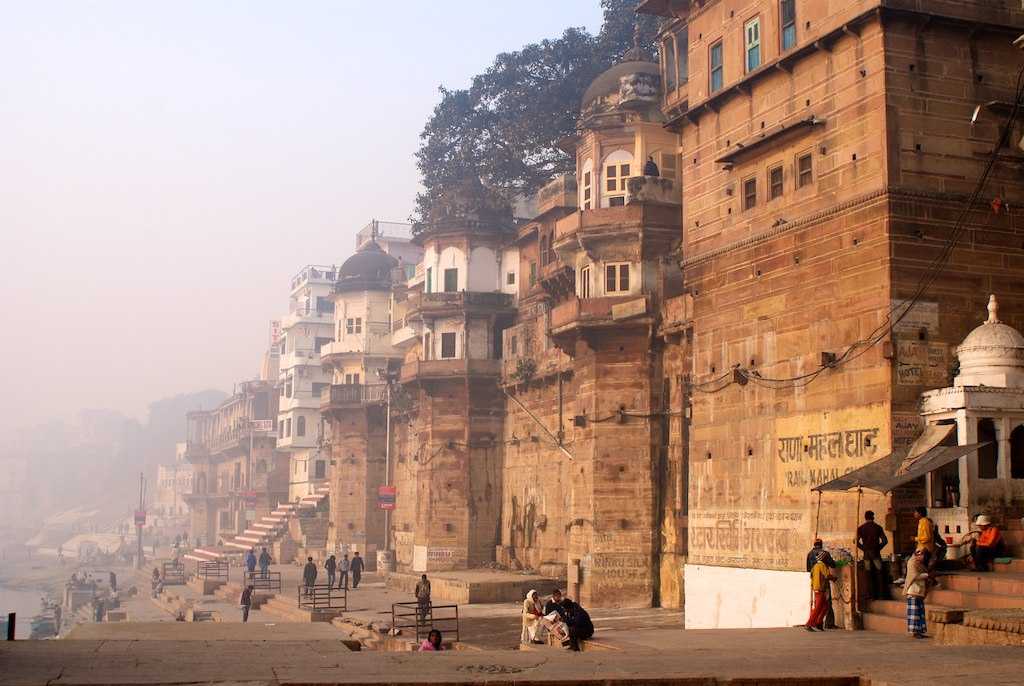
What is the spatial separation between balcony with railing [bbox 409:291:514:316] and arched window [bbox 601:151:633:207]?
11537 mm

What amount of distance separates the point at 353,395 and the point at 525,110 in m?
15.2

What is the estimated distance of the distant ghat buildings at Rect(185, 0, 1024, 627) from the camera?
1892 centimetres

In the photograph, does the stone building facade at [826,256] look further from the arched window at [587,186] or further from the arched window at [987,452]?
the arched window at [587,186]

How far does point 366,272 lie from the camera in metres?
62.3

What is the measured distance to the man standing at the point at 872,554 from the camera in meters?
17.1

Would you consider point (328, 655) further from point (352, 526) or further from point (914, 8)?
point (352, 526)

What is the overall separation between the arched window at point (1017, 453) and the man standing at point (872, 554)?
2626 millimetres

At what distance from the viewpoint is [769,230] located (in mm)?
21891

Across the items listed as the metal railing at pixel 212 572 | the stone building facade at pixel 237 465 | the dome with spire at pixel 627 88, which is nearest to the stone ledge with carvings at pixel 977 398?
the dome with spire at pixel 627 88

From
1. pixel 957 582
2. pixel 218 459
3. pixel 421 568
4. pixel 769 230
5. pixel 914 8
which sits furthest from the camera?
pixel 218 459

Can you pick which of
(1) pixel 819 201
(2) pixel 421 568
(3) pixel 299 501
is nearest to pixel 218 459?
(3) pixel 299 501

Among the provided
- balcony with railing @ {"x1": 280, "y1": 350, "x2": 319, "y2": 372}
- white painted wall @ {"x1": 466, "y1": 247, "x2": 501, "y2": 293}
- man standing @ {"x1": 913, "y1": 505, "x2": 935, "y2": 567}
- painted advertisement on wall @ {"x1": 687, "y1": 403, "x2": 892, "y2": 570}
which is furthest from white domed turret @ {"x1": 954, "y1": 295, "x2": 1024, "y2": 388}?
balcony with railing @ {"x1": 280, "y1": 350, "x2": 319, "y2": 372}

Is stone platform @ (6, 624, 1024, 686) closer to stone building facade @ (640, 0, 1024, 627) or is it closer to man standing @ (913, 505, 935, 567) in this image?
man standing @ (913, 505, 935, 567)

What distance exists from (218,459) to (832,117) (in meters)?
88.3
